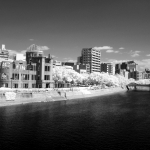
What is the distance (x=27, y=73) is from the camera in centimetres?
10462

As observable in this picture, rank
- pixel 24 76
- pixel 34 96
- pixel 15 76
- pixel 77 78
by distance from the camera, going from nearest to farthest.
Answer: pixel 34 96 → pixel 15 76 → pixel 24 76 → pixel 77 78

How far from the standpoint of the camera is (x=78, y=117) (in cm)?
5950

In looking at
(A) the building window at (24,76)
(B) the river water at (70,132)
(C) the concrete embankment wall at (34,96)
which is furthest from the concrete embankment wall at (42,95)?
(B) the river water at (70,132)

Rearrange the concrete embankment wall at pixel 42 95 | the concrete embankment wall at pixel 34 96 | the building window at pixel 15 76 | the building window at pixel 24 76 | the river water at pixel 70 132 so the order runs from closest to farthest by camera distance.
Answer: the river water at pixel 70 132, the concrete embankment wall at pixel 42 95, the concrete embankment wall at pixel 34 96, the building window at pixel 15 76, the building window at pixel 24 76

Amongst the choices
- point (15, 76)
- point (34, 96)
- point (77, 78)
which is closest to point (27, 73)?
point (15, 76)

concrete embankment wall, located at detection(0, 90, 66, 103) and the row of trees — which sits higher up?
the row of trees

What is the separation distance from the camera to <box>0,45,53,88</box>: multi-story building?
318ft

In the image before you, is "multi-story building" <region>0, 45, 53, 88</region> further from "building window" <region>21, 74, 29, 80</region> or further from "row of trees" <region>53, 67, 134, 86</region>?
"row of trees" <region>53, 67, 134, 86</region>

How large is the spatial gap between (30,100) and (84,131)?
45.7 metres

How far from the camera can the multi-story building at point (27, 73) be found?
96.9 metres

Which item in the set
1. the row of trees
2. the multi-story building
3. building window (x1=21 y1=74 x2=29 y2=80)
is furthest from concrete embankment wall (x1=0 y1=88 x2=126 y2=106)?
the row of trees

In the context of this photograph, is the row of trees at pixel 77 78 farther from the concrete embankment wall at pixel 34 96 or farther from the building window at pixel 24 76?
the concrete embankment wall at pixel 34 96

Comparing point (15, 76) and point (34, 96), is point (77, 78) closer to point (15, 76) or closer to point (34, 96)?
point (15, 76)

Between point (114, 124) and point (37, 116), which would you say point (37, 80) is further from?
point (114, 124)
